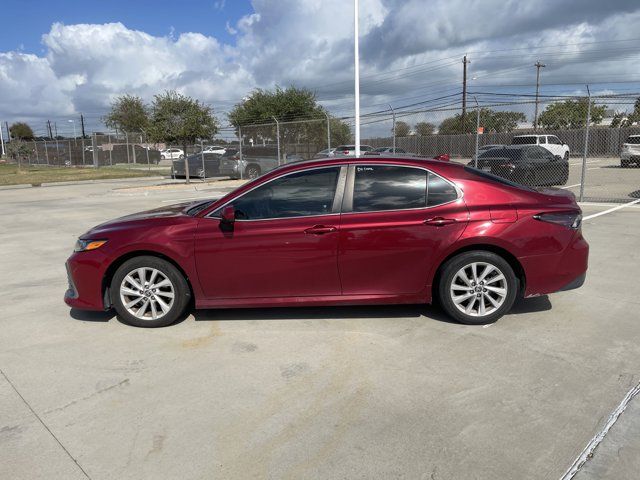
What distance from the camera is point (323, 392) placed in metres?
3.60

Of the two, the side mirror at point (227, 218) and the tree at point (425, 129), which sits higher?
the tree at point (425, 129)

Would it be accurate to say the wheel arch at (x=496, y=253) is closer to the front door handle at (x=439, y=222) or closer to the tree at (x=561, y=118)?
the front door handle at (x=439, y=222)

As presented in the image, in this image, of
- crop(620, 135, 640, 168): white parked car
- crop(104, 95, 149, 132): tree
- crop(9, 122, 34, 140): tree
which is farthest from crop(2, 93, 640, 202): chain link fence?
crop(9, 122, 34, 140): tree

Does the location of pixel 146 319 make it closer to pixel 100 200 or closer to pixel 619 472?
pixel 619 472

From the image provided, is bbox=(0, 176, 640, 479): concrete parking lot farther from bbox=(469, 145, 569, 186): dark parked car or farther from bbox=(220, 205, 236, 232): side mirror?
bbox=(469, 145, 569, 186): dark parked car

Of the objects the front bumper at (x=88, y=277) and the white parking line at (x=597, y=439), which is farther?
the front bumper at (x=88, y=277)

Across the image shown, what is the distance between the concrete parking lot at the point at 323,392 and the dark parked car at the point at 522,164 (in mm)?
9941

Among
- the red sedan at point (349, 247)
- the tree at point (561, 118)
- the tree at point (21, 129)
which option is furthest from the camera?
the tree at point (21, 129)

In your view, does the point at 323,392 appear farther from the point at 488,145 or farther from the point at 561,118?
the point at 561,118

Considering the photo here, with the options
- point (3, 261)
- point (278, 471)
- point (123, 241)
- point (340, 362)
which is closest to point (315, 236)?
point (340, 362)

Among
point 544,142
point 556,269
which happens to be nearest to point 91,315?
point 556,269

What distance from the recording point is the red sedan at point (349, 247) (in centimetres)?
455

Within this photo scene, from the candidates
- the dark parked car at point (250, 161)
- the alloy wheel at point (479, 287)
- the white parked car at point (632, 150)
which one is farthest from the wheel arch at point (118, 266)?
the white parked car at point (632, 150)

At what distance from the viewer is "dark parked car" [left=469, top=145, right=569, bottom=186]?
49.2ft
